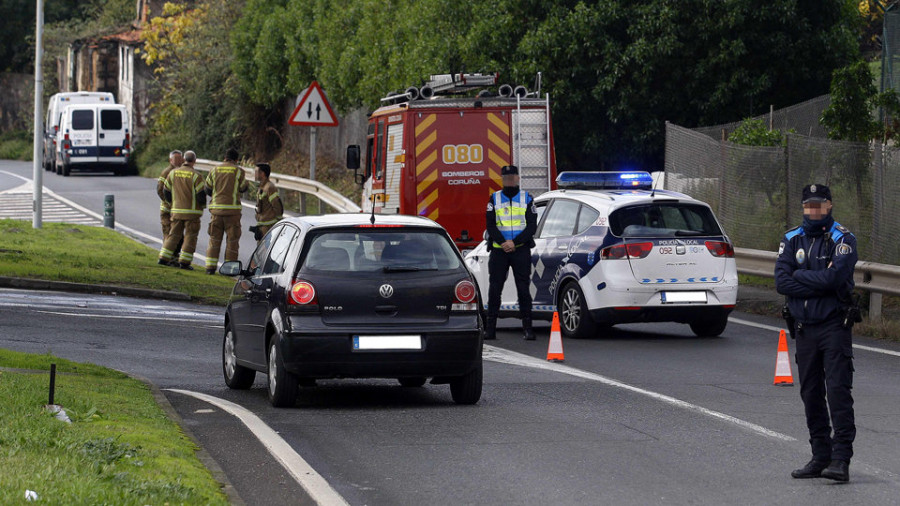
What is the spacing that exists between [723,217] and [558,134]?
701 cm

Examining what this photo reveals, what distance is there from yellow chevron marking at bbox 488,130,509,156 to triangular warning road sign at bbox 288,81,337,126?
19.8 ft

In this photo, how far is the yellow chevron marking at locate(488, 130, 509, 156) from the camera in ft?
65.0

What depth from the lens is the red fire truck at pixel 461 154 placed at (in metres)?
19.6

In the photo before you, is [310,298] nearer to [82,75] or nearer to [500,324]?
[500,324]

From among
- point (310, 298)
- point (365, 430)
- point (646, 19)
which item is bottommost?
point (365, 430)

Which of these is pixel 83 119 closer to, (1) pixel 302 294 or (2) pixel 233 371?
(2) pixel 233 371

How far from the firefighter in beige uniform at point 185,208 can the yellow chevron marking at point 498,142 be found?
217 inches

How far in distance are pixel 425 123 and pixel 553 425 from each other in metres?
10.2

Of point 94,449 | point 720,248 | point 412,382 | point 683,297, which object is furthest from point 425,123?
point 94,449

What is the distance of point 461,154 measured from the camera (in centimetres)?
1970

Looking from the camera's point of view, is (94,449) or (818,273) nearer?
(94,449)

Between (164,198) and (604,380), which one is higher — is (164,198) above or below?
above

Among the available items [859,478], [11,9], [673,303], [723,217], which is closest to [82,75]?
[11,9]

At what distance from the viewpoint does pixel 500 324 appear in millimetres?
18141
